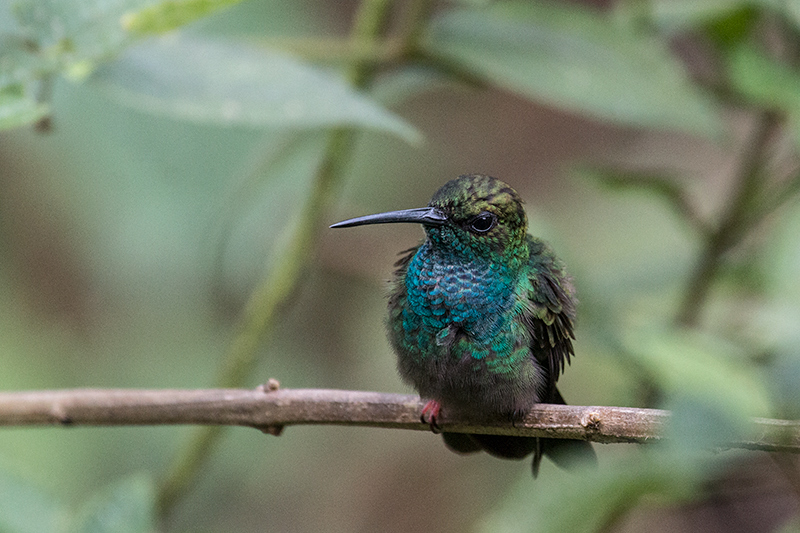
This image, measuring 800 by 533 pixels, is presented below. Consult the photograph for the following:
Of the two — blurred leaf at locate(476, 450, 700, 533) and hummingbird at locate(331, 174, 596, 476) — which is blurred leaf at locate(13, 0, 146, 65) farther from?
blurred leaf at locate(476, 450, 700, 533)

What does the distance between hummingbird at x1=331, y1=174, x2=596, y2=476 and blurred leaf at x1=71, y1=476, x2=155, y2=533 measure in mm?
761

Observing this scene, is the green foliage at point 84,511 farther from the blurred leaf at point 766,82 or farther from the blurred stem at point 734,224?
the blurred leaf at point 766,82

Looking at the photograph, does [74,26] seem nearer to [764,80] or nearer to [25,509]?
[25,509]

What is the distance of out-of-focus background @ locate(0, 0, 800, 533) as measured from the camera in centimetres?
249

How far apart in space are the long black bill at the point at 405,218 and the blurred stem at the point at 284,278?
2.69 ft

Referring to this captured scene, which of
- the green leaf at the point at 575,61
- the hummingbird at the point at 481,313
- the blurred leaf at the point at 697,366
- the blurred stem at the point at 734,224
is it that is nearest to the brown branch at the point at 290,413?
the hummingbird at the point at 481,313

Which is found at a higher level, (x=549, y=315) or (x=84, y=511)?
(x=549, y=315)

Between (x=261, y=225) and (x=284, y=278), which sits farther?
(x=261, y=225)

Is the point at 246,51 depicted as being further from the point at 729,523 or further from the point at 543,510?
the point at 729,523

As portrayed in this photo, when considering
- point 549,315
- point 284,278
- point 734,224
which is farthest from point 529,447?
point 734,224

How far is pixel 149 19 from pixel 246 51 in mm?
619

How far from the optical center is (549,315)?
2.40m

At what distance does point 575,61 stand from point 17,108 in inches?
67.6

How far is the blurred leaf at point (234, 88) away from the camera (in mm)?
2418
